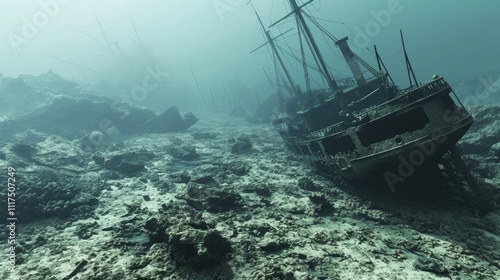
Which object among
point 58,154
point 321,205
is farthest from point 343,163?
point 58,154

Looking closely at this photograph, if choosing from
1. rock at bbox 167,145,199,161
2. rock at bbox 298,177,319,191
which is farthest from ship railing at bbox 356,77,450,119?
rock at bbox 167,145,199,161

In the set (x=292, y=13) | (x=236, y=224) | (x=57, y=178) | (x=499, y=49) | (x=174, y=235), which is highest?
(x=292, y=13)

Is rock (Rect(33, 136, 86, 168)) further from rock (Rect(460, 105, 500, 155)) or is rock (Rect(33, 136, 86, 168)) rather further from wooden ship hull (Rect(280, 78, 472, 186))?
rock (Rect(460, 105, 500, 155))

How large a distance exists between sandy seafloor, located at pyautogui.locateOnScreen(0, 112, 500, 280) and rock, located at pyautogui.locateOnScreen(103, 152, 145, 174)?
4.25 meters

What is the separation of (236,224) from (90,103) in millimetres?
36018

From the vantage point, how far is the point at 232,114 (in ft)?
198

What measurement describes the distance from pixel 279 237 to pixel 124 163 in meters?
15.7

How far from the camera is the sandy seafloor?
25.5ft

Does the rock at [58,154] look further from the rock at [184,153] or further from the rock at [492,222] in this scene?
the rock at [492,222]

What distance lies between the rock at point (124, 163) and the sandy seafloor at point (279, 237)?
425 cm

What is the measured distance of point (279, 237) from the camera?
974cm

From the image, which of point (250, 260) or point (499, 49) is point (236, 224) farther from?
point (499, 49)

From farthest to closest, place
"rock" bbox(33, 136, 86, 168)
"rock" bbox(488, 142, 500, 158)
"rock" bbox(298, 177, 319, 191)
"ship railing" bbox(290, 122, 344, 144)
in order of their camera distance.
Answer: "rock" bbox(33, 136, 86, 168), "rock" bbox(488, 142, 500, 158), "rock" bbox(298, 177, 319, 191), "ship railing" bbox(290, 122, 344, 144)

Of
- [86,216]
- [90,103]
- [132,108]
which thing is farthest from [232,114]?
[86,216]
